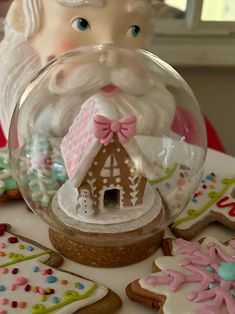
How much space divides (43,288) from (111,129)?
7.3 inches

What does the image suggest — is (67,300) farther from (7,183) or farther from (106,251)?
(7,183)

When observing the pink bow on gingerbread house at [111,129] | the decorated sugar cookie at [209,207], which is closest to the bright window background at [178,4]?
the decorated sugar cookie at [209,207]

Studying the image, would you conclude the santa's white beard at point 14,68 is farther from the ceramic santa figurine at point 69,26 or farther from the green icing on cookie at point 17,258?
the green icing on cookie at point 17,258

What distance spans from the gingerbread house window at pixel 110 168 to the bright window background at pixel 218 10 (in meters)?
0.74

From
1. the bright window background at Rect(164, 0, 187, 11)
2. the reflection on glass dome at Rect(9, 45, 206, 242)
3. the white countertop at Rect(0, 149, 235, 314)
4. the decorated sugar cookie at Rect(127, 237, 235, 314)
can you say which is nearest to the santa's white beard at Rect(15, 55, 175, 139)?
the reflection on glass dome at Rect(9, 45, 206, 242)

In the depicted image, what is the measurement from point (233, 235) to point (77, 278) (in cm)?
21

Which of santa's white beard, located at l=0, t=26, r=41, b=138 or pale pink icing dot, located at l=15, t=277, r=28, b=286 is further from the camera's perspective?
santa's white beard, located at l=0, t=26, r=41, b=138

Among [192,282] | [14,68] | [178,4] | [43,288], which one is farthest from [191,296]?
[178,4]

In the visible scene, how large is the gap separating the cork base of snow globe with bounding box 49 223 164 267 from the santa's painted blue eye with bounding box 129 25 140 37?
288 millimetres

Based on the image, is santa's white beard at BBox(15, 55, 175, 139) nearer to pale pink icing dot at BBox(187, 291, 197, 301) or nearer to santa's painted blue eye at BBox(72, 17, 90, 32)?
santa's painted blue eye at BBox(72, 17, 90, 32)

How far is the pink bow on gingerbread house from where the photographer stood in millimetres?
637

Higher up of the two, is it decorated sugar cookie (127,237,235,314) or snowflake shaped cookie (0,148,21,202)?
snowflake shaped cookie (0,148,21,202)

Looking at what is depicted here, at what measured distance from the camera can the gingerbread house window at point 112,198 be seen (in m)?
0.69

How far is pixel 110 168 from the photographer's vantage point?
2.15 feet
